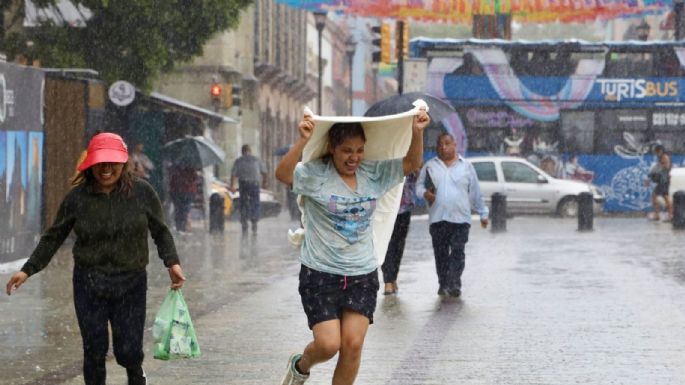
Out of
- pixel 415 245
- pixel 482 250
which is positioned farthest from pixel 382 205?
pixel 415 245

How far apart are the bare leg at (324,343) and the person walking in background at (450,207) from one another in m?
7.26

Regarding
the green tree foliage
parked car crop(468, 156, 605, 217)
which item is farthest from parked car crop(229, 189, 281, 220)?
the green tree foliage

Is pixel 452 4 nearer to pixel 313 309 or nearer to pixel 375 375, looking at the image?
pixel 375 375

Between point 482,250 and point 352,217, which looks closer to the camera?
point 352,217

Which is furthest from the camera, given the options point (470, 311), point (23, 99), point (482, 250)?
point (482, 250)

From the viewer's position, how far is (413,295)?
1473cm

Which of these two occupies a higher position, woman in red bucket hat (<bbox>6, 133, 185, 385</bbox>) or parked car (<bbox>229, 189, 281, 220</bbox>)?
woman in red bucket hat (<bbox>6, 133, 185, 385</bbox>)

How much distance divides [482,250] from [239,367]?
13.2 m

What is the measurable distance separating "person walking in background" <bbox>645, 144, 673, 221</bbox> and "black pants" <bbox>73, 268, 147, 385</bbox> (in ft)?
86.4

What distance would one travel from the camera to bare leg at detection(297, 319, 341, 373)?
6984mm

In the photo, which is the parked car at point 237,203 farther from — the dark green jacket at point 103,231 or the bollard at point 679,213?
the dark green jacket at point 103,231

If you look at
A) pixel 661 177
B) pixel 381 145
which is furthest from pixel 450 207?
pixel 661 177

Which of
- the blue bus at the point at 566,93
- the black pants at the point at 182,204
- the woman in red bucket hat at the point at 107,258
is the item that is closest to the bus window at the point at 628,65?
the blue bus at the point at 566,93

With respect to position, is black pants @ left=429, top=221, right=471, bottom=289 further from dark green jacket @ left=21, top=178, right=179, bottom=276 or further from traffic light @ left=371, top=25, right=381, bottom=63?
traffic light @ left=371, top=25, right=381, bottom=63
